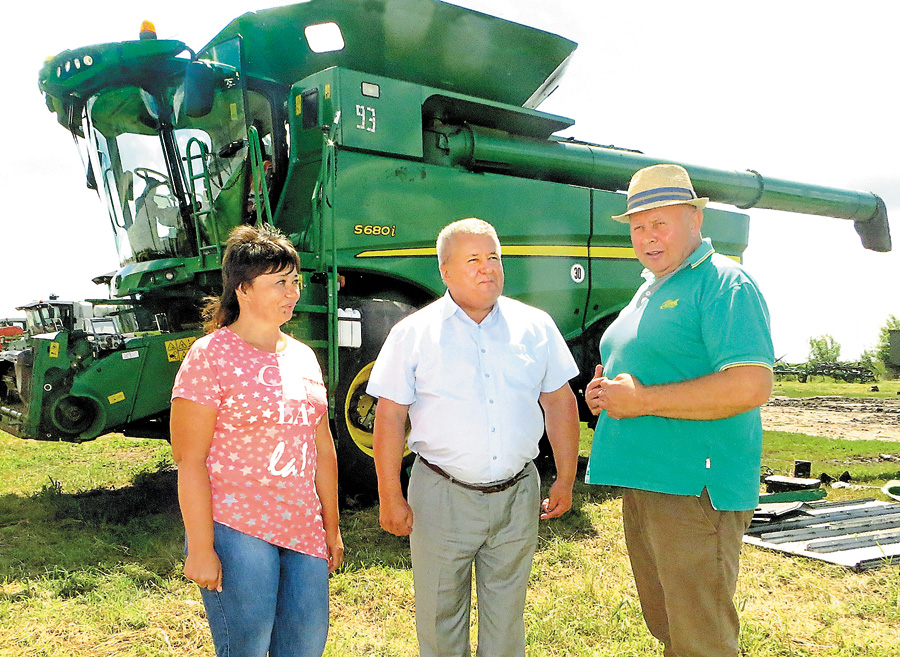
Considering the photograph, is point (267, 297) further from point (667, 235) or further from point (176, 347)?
point (176, 347)

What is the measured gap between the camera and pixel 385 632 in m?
3.27

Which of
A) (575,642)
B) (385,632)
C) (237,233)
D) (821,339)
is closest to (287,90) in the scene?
(237,233)

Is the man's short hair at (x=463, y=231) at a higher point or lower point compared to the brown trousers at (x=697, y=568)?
higher

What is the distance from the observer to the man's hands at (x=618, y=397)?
2203 mm

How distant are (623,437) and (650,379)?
0.24m

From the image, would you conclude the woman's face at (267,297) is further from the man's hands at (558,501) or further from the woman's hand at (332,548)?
the man's hands at (558,501)

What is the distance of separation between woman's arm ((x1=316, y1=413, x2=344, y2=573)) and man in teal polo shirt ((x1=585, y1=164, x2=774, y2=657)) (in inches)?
36.5

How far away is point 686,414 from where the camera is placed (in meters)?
2.13

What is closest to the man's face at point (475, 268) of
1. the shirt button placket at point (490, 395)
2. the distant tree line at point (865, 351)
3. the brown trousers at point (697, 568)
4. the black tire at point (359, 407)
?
the shirt button placket at point (490, 395)

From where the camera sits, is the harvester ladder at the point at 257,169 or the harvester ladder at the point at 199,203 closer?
the harvester ladder at the point at 257,169

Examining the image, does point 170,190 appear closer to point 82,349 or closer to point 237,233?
point 82,349

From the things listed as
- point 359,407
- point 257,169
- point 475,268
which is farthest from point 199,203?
point 475,268

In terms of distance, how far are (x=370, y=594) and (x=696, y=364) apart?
2363mm

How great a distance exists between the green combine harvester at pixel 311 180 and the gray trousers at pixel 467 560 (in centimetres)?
264
